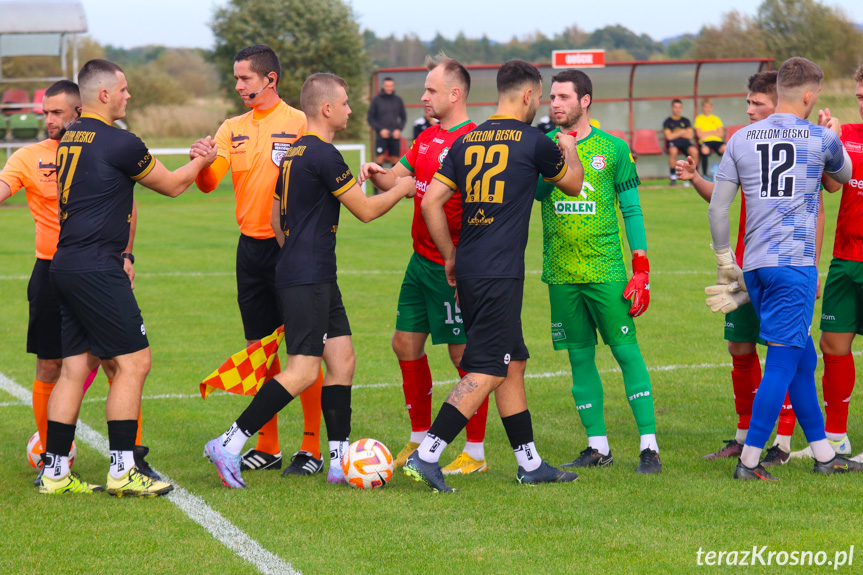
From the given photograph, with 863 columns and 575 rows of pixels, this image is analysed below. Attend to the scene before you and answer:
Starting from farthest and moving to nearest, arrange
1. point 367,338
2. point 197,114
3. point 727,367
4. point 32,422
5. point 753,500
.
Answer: point 197,114
point 367,338
point 727,367
point 32,422
point 753,500

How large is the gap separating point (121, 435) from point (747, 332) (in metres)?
3.86

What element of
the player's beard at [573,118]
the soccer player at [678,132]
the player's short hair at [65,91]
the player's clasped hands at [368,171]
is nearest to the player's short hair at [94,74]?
the player's short hair at [65,91]

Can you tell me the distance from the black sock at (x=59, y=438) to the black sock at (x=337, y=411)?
147cm

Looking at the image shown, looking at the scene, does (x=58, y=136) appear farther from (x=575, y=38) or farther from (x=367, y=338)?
(x=575, y=38)

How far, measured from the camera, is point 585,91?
5789 mm

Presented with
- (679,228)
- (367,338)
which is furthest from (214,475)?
(679,228)

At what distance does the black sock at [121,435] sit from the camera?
5.41m

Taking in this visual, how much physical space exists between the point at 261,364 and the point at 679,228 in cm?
1330

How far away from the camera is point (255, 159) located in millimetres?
6152

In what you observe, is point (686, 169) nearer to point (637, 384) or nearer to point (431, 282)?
point (637, 384)

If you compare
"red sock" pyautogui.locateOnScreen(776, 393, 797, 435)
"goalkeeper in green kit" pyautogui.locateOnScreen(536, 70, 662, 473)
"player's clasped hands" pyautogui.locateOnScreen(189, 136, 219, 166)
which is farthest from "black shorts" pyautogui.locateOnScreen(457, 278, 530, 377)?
"red sock" pyautogui.locateOnScreen(776, 393, 797, 435)

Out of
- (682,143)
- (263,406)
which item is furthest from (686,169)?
(682,143)

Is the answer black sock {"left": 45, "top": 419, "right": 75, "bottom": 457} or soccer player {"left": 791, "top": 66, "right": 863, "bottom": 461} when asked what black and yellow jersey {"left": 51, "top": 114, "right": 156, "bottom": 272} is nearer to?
black sock {"left": 45, "top": 419, "right": 75, "bottom": 457}

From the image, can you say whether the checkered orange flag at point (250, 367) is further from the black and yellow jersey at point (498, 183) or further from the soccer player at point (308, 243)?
the black and yellow jersey at point (498, 183)
